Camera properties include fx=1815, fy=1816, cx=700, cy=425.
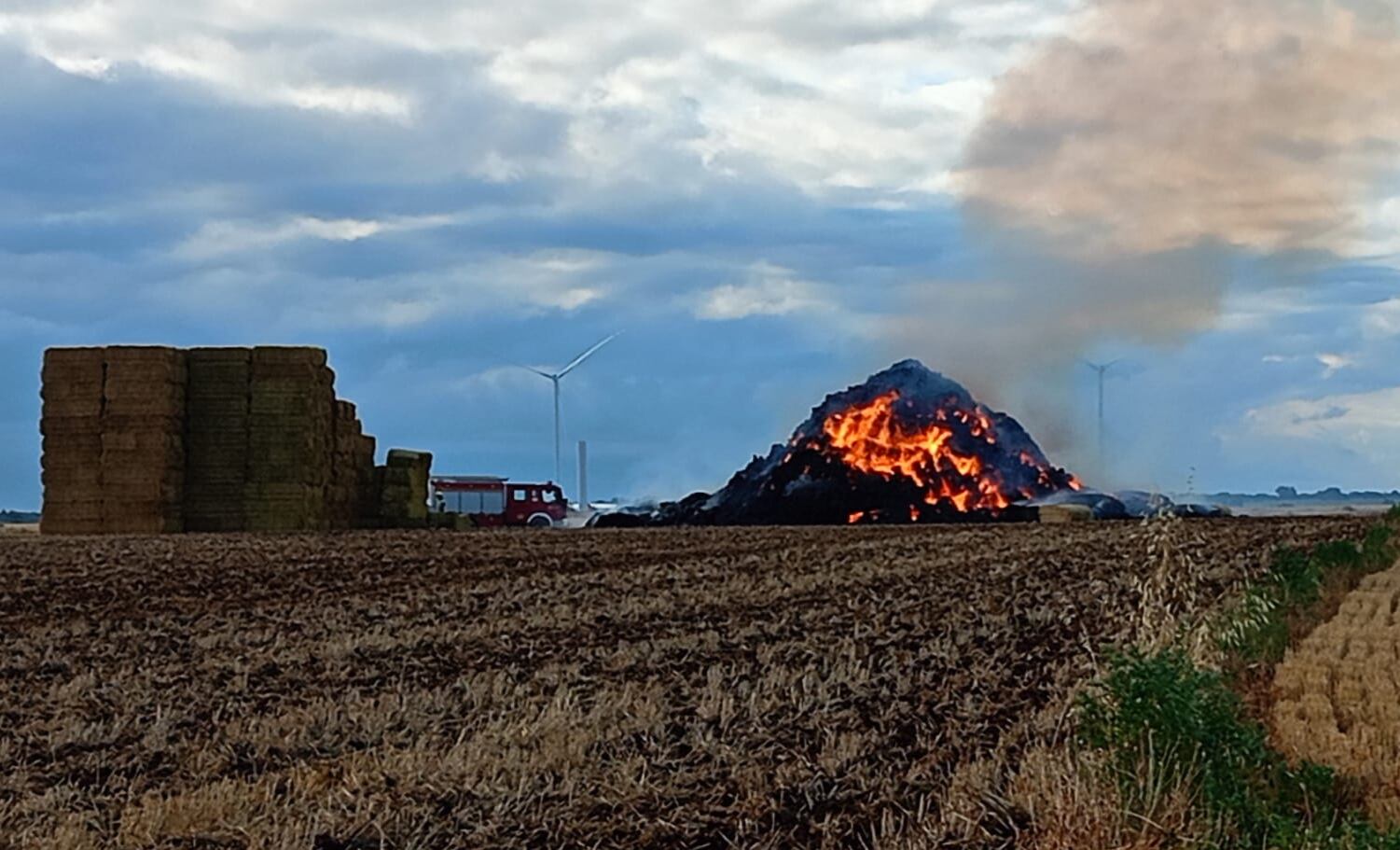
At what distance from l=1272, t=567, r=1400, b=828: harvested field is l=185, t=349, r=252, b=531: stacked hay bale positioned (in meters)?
27.4

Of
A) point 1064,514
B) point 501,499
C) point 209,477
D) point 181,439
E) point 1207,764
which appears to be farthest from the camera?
point 501,499

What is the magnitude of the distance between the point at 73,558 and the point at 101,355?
1303cm

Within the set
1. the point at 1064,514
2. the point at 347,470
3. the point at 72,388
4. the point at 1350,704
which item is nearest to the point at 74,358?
the point at 72,388

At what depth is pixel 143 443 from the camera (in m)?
38.3

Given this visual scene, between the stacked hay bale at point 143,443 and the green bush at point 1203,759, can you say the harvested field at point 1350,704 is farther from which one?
the stacked hay bale at point 143,443

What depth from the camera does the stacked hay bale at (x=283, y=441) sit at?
3875cm

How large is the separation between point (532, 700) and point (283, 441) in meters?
28.6

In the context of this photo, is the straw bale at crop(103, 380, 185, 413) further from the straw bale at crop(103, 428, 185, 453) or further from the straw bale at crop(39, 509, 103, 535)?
the straw bale at crop(39, 509, 103, 535)

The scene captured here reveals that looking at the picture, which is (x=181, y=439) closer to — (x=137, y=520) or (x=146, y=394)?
(x=146, y=394)

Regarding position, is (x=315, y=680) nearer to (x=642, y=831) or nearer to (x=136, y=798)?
(x=136, y=798)

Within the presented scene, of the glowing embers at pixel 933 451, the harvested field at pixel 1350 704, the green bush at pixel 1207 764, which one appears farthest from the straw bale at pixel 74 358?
the green bush at pixel 1207 764

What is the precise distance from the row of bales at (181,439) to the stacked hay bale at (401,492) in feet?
15.6

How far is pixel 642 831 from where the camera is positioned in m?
7.93

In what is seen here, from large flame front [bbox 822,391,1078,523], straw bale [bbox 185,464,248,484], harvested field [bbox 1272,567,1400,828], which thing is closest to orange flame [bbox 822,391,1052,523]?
large flame front [bbox 822,391,1078,523]
